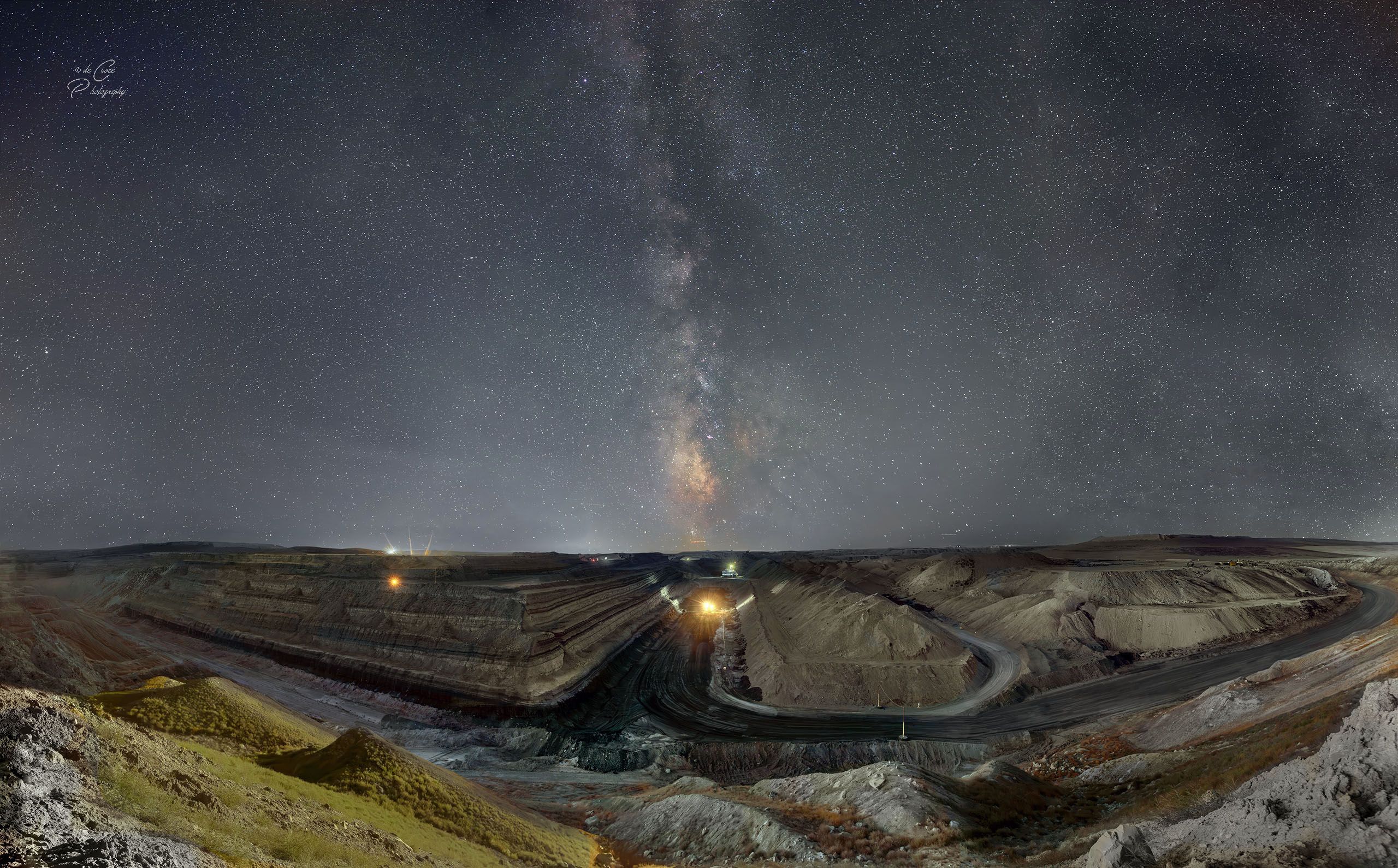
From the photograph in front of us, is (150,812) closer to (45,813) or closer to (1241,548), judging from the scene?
(45,813)

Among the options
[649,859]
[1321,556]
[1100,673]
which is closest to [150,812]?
[649,859]

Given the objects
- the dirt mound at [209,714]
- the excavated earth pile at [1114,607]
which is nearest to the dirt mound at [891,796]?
the dirt mound at [209,714]

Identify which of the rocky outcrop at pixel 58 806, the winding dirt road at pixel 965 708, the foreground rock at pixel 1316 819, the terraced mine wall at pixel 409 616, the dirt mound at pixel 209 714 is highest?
the rocky outcrop at pixel 58 806

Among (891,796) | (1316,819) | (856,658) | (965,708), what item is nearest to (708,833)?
(891,796)

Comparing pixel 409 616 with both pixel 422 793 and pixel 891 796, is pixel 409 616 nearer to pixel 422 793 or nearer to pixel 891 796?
pixel 422 793

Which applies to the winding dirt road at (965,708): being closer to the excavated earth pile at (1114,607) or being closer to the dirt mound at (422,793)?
the excavated earth pile at (1114,607)
